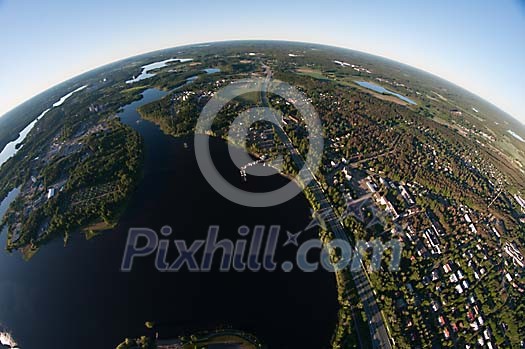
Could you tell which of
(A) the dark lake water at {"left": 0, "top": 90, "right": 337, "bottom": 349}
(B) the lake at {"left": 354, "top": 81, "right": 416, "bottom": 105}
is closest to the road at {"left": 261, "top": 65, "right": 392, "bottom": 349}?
(A) the dark lake water at {"left": 0, "top": 90, "right": 337, "bottom": 349}

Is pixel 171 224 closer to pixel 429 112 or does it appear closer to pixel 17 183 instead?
pixel 17 183

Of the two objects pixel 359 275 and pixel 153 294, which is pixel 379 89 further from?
pixel 153 294

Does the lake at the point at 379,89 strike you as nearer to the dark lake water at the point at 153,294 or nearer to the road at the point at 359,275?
the road at the point at 359,275

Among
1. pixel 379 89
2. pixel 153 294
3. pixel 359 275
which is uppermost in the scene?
pixel 379 89

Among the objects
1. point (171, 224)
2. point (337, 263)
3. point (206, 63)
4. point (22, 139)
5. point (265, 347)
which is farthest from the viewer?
point (206, 63)

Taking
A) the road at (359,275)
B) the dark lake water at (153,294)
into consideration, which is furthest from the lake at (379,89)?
the dark lake water at (153,294)

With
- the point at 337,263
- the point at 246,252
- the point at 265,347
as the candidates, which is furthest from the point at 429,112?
the point at 265,347

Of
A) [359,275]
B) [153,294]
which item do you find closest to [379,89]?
[359,275]
